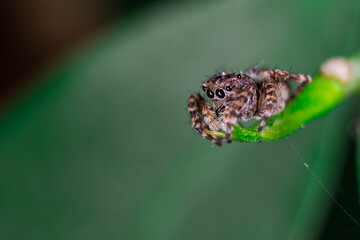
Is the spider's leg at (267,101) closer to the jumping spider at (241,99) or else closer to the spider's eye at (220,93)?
the jumping spider at (241,99)

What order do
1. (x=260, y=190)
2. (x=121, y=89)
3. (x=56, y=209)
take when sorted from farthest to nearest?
(x=121, y=89)
(x=56, y=209)
(x=260, y=190)

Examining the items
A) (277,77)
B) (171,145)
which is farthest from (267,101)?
(171,145)

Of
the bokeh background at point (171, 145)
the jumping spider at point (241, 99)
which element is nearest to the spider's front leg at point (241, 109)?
the jumping spider at point (241, 99)

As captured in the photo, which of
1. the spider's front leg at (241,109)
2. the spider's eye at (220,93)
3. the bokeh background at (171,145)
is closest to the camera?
the spider's front leg at (241,109)

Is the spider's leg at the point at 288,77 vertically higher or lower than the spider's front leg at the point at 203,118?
lower

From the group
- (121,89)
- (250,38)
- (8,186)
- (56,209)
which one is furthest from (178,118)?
(8,186)

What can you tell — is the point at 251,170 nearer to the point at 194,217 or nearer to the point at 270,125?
the point at 194,217

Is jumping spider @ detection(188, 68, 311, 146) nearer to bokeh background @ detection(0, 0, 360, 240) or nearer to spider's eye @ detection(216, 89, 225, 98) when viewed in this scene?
spider's eye @ detection(216, 89, 225, 98)

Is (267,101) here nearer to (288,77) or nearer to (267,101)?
(267,101)
